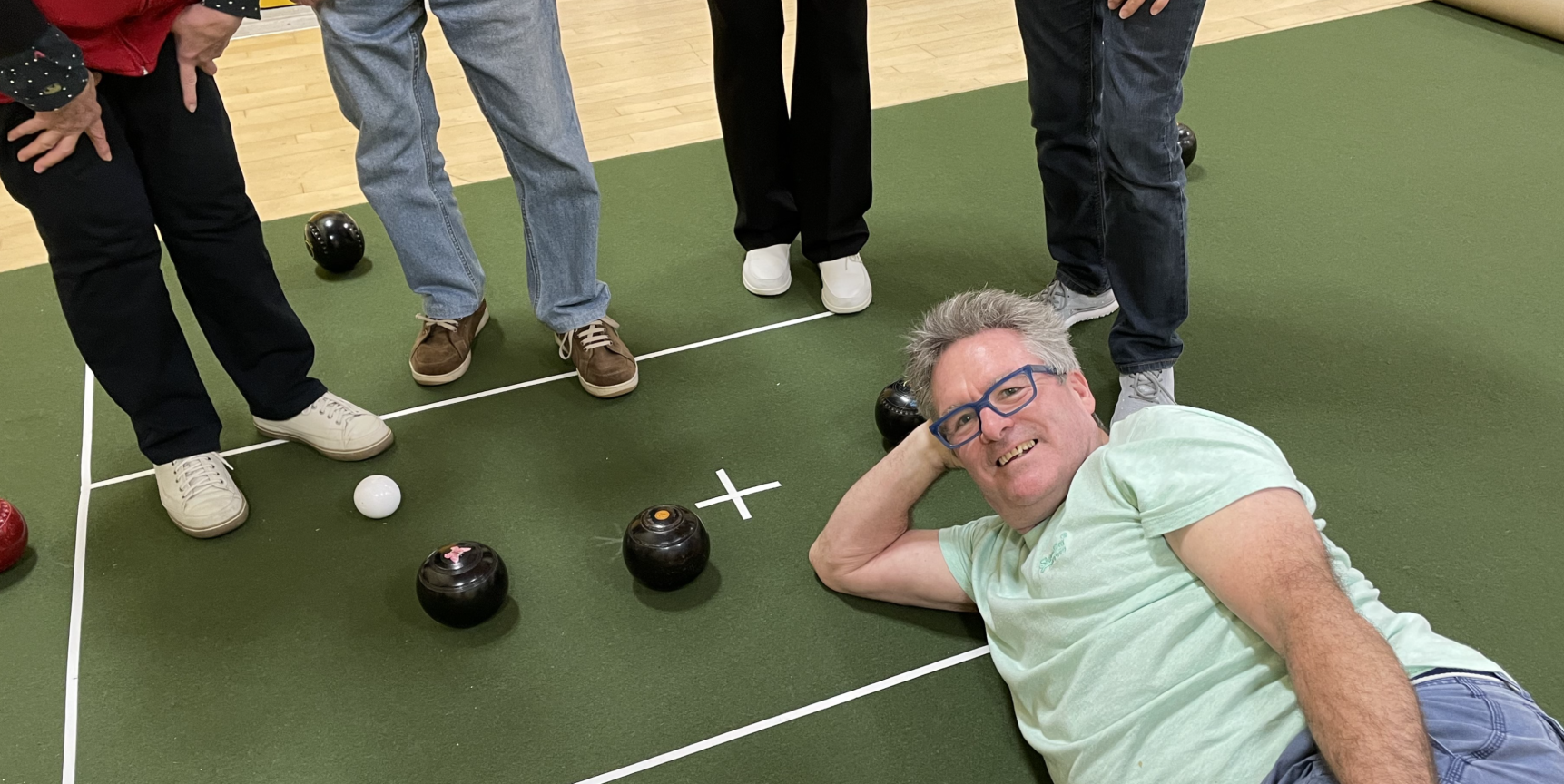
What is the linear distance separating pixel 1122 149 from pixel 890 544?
3.02ft

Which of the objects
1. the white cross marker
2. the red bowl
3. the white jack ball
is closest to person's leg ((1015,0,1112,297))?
the white cross marker

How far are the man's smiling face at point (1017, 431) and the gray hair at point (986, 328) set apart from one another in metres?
0.02

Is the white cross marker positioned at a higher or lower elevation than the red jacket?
lower

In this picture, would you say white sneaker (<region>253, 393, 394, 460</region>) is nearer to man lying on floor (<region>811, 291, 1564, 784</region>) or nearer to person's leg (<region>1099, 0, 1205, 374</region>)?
man lying on floor (<region>811, 291, 1564, 784</region>)

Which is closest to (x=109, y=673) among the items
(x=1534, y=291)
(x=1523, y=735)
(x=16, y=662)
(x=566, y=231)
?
(x=16, y=662)

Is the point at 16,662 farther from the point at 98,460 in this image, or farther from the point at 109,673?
the point at 98,460

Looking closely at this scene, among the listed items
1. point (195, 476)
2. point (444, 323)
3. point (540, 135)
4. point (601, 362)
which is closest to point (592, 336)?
point (601, 362)

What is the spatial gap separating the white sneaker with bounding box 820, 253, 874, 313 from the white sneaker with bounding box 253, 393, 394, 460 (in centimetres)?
120

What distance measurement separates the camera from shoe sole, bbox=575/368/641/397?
2688mm

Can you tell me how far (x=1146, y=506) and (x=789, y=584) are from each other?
858mm

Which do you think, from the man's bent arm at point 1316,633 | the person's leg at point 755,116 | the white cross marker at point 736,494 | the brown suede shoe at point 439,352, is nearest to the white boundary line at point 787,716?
the white cross marker at point 736,494

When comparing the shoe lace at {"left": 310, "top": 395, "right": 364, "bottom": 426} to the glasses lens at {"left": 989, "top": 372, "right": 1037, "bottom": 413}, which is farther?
the shoe lace at {"left": 310, "top": 395, "right": 364, "bottom": 426}

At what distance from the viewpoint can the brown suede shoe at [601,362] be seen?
2.68 m

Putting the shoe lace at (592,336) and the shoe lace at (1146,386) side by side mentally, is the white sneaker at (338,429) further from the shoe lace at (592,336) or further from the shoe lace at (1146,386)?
the shoe lace at (1146,386)
